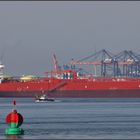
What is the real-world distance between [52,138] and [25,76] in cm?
10058

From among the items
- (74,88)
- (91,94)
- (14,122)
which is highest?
(74,88)

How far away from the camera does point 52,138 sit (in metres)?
40.0

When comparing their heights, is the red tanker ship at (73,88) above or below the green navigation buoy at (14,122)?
above

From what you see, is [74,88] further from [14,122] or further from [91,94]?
[14,122]

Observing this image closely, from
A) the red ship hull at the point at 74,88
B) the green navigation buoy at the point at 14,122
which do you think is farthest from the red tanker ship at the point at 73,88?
the green navigation buoy at the point at 14,122

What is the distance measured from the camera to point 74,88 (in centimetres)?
11350

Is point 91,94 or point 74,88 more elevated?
point 74,88

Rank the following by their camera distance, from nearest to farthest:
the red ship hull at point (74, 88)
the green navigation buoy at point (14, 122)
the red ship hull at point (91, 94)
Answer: the green navigation buoy at point (14, 122), the red ship hull at point (91, 94), the red ship hull at point (74, 88)

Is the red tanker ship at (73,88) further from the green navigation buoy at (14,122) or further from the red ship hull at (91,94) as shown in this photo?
the green navigation buoy at (14,122)

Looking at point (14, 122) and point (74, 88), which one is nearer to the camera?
point (14, 122)

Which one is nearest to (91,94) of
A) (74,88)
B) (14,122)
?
(74,88)

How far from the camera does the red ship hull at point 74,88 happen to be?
A: 112 metres

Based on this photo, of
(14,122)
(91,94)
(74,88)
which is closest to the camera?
(14,122)

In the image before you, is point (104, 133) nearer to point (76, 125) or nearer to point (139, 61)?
point (76, 125)
